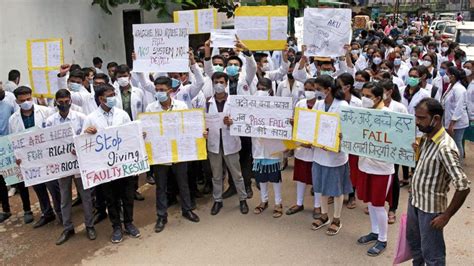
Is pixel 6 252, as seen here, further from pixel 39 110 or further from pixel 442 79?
pixel 442 79

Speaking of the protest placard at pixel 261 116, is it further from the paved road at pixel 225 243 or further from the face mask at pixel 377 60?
the face mask at pixel 377 60

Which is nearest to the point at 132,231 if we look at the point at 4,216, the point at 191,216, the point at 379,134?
the point at 191,216

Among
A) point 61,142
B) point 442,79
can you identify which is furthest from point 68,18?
point 442,79

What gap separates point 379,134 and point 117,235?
3.37 meters

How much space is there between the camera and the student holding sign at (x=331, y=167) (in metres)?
5.43

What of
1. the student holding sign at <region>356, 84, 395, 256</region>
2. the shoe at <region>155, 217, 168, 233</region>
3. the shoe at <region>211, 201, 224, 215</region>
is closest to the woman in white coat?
the student holding sign at <region>356, 84, 395, 256</region>

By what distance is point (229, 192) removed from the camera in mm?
7062

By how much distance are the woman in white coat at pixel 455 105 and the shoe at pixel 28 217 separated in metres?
6.62

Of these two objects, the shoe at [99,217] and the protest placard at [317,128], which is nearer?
the protest placard at [317,128]

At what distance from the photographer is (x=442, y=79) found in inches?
337

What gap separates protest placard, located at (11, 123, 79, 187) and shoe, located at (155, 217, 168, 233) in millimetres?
1303

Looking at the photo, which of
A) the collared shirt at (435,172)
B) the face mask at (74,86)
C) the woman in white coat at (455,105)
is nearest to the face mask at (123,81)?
the face mask at (74,86)

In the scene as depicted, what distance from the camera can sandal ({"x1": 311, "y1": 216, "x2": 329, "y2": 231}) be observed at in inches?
228

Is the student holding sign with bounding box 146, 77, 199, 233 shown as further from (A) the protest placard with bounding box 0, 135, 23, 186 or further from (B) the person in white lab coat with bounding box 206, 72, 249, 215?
(A) the protest placard with bounding box 0, 135, 23, 186
